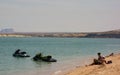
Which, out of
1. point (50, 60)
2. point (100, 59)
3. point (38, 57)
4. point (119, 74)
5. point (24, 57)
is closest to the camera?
point (119, 74)

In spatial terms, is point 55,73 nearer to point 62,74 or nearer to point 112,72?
point 62,74

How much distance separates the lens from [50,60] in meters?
50.2

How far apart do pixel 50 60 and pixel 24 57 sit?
12.5m

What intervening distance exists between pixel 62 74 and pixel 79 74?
15.7 ft

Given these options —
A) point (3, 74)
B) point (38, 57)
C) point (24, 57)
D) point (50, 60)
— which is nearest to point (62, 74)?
point (3, 74)

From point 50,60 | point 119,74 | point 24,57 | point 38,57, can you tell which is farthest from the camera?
point 24,57

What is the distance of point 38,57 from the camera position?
176 ft

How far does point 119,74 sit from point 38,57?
2932 cm

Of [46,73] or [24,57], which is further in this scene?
[24,57]

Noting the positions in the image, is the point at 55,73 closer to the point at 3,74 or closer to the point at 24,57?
the point at 3,74

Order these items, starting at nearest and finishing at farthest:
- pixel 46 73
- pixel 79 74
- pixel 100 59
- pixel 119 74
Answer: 1. pixel 119 74
2. pixel 79 74
3. pixel 100 59
4. pixel 46 73

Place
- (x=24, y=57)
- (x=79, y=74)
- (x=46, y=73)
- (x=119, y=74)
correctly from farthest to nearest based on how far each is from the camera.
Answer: (x=24, y=57), (x=46, y=73), (x=79, y=74), (x=119, y=74)

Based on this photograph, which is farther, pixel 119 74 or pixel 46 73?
pixel 46 73

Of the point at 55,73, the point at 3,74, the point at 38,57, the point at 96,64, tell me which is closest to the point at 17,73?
the point at 3,74
